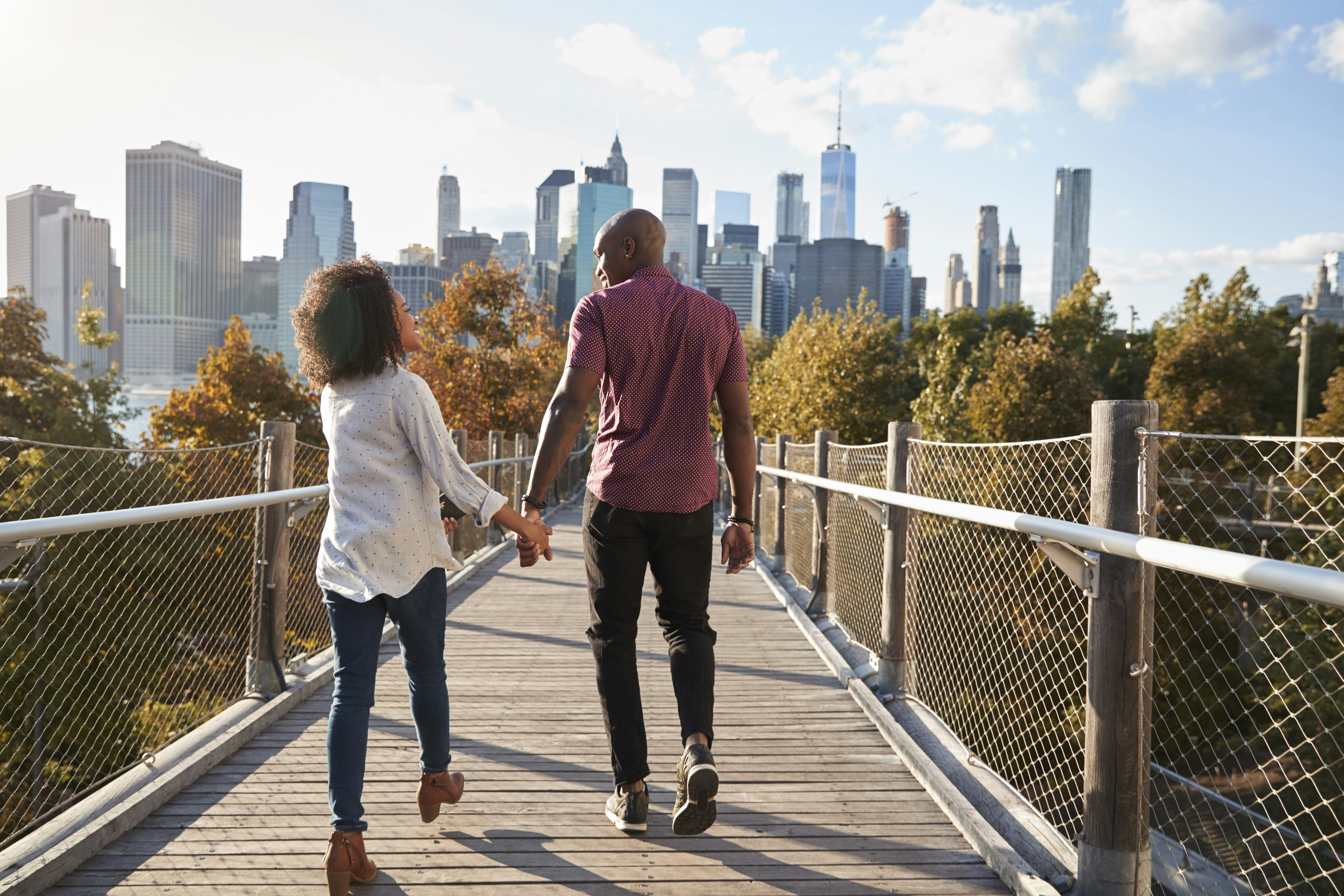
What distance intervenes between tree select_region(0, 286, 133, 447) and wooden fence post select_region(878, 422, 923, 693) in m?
19.6

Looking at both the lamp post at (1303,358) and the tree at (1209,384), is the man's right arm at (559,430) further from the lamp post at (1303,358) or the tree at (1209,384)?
the lamp post at (1303,358)

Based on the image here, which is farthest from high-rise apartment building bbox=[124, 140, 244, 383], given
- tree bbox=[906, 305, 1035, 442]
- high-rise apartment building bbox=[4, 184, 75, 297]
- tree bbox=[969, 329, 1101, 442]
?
tree bbox=[969, 329, 1101, 442]

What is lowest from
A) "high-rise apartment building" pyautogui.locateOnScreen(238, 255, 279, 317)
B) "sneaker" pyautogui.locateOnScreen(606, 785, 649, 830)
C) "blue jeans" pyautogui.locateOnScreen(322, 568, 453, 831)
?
"sneaker" pyautogui.locateOnScreen(606, 785, 649, 830)

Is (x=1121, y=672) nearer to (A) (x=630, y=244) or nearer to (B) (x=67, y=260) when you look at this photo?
(A) (x=630, y=244)

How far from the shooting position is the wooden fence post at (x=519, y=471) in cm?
1219

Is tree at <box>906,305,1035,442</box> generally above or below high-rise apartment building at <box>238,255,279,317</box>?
below

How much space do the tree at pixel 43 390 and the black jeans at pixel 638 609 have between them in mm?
20048

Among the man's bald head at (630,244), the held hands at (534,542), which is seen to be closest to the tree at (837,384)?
the man's bald head at (630,244)

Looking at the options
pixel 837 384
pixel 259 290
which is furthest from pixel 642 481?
pixel 259 290

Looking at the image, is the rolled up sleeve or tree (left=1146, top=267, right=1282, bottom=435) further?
tree (left=1146, top=267, right=1282, bottom=435)

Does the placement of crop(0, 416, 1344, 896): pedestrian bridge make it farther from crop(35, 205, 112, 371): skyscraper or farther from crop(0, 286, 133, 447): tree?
crop(35, 205, 112, 371): skyscraper

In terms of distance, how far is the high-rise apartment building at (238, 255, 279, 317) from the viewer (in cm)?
16362

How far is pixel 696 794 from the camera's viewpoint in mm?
2447

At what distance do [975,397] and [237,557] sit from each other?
775 inches
